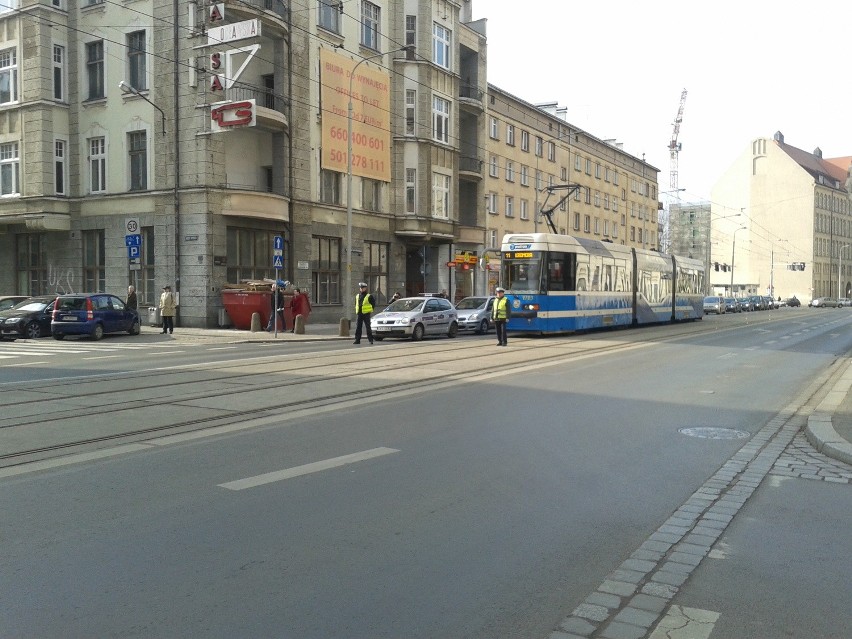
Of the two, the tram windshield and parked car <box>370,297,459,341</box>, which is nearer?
parked car <box>370,297,459,341</box>

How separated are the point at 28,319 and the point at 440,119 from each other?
22.6 metres

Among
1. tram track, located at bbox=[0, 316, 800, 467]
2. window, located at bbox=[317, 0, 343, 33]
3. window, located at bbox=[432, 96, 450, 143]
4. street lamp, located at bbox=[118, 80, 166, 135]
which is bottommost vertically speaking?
tram track, located at bbox=[0, 316, 800, 467]

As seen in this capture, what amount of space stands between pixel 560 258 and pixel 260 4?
15768 mm

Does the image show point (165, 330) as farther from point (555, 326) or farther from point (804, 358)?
point (804, 358)

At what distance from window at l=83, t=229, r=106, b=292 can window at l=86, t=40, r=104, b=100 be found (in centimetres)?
564

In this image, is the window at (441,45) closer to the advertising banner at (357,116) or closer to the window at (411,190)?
the advertising banner at (357,116)

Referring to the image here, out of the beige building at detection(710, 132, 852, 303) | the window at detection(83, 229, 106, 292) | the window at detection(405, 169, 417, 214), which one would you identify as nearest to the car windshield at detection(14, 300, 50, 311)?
the window at detection(83, 229, 106, 292)

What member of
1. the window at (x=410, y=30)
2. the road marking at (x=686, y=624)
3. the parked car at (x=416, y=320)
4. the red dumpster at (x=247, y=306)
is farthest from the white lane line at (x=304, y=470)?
the window at (x=410, y=30)

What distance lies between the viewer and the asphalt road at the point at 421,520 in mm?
3959

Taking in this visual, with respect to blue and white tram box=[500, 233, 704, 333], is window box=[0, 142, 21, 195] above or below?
above

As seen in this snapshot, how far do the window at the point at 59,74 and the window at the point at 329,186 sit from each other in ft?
36.7

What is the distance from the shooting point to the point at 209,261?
29438 millimetres

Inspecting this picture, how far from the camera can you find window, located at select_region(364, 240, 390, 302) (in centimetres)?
3747

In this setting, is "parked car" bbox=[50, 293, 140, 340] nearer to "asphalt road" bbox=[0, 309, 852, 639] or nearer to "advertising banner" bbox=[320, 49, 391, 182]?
"advertising banner" bbox=[320, 49, 391, 182]
